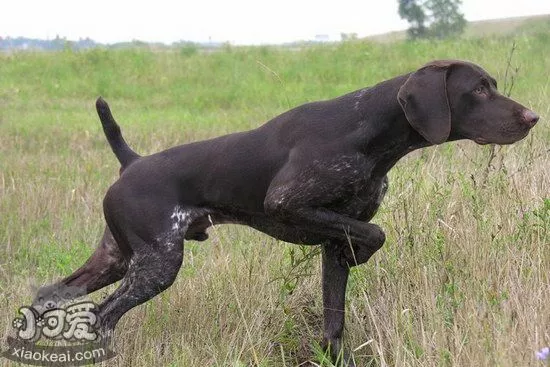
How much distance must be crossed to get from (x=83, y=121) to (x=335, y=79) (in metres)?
6.46

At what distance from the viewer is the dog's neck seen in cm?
416

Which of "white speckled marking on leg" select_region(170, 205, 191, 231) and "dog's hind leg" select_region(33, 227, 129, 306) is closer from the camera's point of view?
"white speckled marking on leg" select_region(170, 205, 191, 231)

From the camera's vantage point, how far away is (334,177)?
413 cm

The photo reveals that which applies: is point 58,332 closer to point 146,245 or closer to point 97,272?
point 97,272

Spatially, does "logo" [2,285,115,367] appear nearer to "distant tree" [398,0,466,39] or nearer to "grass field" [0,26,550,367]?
"grass field" [0,26,550,367]

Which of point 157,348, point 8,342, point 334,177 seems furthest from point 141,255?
point 334,177

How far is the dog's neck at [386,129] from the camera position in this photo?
13.7ft

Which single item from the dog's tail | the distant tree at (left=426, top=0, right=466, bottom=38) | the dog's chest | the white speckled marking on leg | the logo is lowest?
the distant tree at (left=426, top=0, right=466, bottom=38)

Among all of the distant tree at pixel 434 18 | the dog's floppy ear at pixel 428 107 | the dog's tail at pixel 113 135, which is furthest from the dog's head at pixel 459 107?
the distant tree at pixel 434 18

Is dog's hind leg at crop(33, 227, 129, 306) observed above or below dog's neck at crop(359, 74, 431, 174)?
below

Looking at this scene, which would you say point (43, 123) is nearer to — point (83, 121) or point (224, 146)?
point (83, 121)

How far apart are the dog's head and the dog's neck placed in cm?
16

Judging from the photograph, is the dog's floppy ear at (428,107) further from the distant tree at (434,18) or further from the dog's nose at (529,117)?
the distant tree at (434,18)

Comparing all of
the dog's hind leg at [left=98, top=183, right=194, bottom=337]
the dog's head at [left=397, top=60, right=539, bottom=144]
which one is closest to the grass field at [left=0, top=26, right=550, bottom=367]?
the dog's hind leg at [left=98, top=183, right=194, bottom=337]
